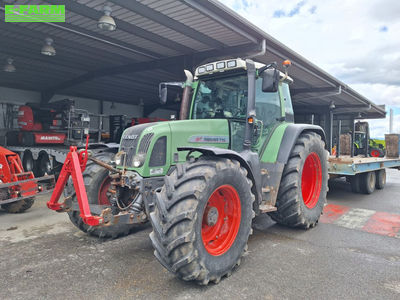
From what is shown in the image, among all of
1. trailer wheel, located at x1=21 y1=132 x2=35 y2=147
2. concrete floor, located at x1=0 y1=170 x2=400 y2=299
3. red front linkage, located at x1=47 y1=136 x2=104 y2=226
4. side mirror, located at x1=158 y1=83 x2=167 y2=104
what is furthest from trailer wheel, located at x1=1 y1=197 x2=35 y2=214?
trailer wheel, located at x1=21 y1=132 x2=35 y2=147

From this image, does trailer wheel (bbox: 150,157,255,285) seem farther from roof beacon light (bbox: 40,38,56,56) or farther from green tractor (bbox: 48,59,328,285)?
roof beacon light (bbox: 40,38,56,56)

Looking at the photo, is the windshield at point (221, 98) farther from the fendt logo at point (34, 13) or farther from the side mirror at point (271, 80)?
the fendt logo at point (34, 13)

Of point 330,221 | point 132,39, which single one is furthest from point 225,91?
point 132,39

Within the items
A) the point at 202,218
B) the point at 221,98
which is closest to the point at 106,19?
the point at 221,98

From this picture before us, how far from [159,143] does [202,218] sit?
3.32ft

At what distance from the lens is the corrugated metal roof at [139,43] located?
6348 millimetres

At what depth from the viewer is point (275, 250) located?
150 inches

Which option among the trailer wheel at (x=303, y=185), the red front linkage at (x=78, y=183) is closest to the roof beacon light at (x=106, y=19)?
the red front linkage at (x=78, y=183)

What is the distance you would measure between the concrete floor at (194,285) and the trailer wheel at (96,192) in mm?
137

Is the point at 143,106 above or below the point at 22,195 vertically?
above

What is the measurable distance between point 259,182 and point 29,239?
3337 millimetres

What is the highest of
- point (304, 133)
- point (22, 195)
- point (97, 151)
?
point (304, 133)

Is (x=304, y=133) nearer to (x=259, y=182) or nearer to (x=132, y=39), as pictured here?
(x=259, y=182)

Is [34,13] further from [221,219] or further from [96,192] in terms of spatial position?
[221,219]
